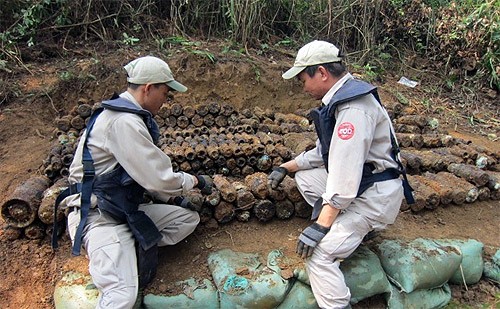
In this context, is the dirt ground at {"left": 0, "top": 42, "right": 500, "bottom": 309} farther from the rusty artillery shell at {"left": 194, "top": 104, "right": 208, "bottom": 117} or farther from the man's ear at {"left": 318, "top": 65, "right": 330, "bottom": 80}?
the man's ear at {"left": 318, "top": 65, "right": 330, "bottom": 80}

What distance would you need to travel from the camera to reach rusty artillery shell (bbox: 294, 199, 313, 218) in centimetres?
347

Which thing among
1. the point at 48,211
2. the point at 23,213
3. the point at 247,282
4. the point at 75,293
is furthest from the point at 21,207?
the point at 247,282

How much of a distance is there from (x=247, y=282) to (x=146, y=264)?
25.6 inches

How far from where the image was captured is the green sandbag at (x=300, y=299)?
2.81 m

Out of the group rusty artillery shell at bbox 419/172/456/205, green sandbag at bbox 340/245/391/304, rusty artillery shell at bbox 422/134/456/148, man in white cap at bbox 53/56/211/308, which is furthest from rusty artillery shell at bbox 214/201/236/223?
rusty artillery shell at bbox 422/134/456/148

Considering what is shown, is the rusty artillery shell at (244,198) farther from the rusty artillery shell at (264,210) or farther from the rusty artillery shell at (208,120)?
the rusty artillery shell at (208,120)

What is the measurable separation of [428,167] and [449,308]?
1.69 m

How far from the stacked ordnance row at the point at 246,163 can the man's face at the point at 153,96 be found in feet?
2.76

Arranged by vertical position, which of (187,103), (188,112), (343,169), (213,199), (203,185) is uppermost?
(343,169)

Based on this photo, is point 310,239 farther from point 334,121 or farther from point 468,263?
point 468,263

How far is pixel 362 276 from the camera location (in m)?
2.92

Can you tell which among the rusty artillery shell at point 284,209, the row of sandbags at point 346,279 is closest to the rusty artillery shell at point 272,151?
the rusty artillery shell at point 284,209

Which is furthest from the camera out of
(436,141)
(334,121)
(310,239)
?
(436,141)

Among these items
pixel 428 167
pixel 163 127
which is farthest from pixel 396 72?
pixel 163 127
